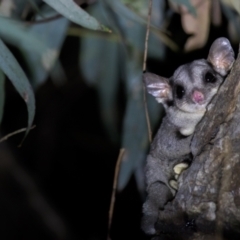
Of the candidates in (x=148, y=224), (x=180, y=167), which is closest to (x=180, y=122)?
(x=180, y=167)

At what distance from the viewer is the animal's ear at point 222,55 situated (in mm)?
3414

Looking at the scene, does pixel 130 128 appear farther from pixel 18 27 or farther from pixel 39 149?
pixel 39 149

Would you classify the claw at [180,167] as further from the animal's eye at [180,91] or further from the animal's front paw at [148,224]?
the animal's eye at [180,91]

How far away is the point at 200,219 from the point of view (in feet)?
9.20

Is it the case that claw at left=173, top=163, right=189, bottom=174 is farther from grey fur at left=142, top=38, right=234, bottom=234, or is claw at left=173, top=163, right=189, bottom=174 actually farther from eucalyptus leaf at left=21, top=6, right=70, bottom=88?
eucalyptus leaf at left=21, top=6, right=70, bottom=88

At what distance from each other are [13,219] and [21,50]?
10.9 feet

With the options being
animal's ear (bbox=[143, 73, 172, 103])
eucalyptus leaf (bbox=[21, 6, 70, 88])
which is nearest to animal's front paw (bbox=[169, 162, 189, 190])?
animal's ear (bbox=[143, 73, 172, 103])

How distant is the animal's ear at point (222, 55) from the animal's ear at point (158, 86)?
41 cm

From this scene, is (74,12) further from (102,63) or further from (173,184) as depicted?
(102,63)

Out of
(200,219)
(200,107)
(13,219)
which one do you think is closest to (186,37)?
(200,107)

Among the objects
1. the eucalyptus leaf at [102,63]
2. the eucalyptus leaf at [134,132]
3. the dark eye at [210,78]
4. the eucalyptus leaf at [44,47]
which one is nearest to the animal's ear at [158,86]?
the dark eye at [210,78]

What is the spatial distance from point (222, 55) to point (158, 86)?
536 mm

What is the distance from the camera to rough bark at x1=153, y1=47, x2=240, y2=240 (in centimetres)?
266

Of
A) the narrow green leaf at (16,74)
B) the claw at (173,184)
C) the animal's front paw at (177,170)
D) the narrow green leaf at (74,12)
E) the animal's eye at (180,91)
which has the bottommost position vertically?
the claw at (173,184)
